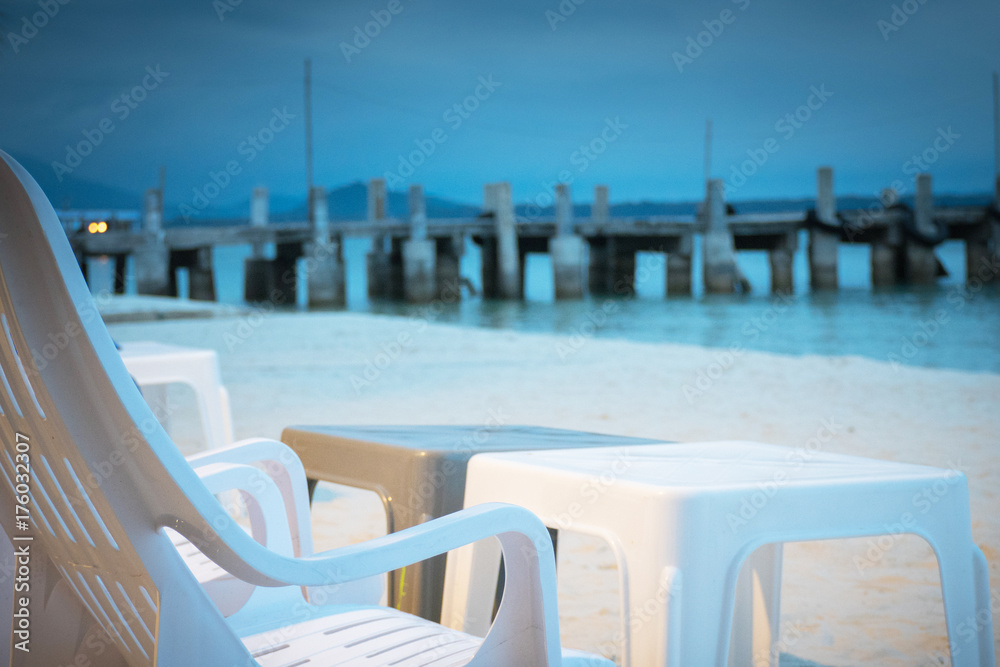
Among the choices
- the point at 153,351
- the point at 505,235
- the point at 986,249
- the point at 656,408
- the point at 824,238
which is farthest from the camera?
the point at 986,249

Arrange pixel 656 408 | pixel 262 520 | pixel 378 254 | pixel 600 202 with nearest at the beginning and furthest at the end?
pixel 262 520 → pixel 656 408 → pixel 600 202 → pixel 378 254

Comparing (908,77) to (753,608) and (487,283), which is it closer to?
(487,283)

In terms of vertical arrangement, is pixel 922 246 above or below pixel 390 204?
below

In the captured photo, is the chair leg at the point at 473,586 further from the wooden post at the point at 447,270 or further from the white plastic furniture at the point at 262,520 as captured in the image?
the wooden post at the point at 447,270

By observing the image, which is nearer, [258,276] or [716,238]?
[258,276]

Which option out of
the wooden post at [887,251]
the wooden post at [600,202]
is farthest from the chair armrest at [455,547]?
the wooden post at [887,251]

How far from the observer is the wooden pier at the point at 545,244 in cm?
2275

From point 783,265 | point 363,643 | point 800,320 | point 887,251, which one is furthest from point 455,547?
point 887,251

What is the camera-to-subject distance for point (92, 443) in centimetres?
91

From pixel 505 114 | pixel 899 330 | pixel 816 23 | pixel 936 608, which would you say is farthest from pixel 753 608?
pixel 816 23

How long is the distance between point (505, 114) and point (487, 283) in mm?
19296

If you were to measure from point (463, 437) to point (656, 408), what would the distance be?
4345 millimetres

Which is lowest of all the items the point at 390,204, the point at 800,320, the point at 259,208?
the point at 800,320

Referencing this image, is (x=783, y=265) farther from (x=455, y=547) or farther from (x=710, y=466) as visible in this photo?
(x=455, y=547)
